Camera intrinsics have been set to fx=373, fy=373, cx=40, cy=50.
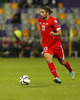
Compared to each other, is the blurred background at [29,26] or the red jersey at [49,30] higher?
Result: the red jersey at [49,30]

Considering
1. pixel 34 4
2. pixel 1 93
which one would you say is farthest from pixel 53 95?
pixel 34 4

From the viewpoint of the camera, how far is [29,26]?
2373 centimetres

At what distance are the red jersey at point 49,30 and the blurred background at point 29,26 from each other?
12.9 metres

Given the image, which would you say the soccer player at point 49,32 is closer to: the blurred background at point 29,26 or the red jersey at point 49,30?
the red jersey at point 49,30

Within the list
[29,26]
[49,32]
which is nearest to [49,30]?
[49,32]

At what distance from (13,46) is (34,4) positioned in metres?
4.31

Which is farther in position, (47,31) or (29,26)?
(29,26)

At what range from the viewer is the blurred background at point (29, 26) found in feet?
73.2

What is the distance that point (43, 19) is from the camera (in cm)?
897

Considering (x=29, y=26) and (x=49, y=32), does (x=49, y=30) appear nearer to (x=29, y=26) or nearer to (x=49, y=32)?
(x=49, y=32)

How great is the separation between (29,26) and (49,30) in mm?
14836

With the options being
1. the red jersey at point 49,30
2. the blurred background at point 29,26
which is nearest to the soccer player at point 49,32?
the red jersey at point 49,30

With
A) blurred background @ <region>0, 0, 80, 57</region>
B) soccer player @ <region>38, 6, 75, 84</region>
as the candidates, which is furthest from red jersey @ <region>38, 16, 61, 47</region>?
blurred background @ <region>0, 0, 80, 57</region>

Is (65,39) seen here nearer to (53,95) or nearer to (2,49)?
(2,49)
